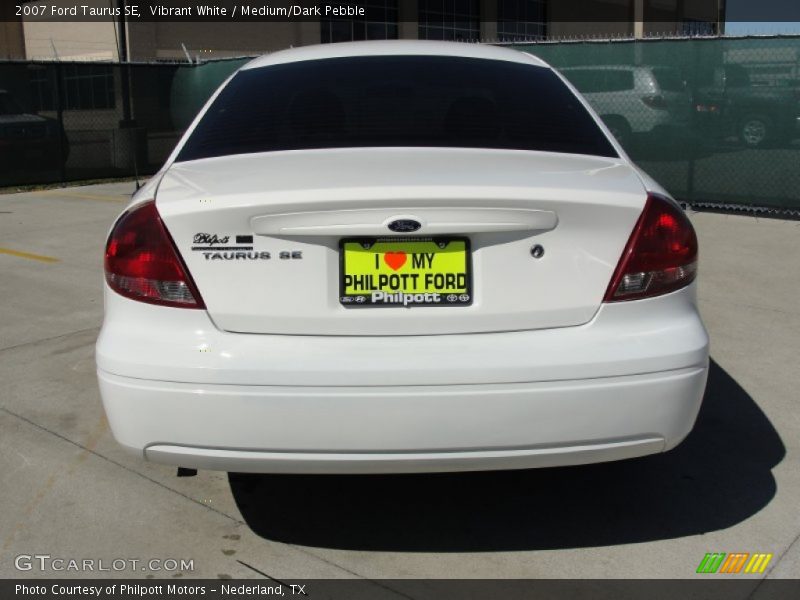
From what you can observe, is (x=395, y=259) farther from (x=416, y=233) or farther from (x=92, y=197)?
(x=92, y=197)

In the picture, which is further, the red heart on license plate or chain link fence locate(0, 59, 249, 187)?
chain link fence locate(0, 59, 249, 187)

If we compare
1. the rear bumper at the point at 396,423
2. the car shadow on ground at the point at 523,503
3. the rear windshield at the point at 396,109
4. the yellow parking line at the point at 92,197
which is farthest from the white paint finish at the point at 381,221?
the yellow parking line at the point at 92,197

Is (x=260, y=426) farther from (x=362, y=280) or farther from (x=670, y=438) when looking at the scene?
(x=670, y=438)

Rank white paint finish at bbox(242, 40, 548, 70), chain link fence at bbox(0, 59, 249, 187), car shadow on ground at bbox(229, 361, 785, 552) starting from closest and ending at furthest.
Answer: car shadow on ground at bbox(229, 361, 785, 552), white paint finish at bbox(242, 40, 548, 70), chain link fence at bbox(0, 59, 249, 187)

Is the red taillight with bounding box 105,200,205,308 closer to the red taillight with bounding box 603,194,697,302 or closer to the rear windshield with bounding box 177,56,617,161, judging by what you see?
the rear windshield with bounding box 177,56,617,161

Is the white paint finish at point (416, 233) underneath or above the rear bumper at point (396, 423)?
above

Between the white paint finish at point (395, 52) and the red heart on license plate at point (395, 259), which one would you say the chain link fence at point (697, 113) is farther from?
the red heart on license plate at point (395, 259)

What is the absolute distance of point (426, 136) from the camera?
3301 mm

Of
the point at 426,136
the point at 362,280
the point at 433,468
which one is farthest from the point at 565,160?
the point at 433,468

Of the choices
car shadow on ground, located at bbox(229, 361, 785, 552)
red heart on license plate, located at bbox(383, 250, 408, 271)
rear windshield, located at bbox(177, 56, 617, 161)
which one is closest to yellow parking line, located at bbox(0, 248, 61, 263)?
rear windshield, located at bbox(177, 56, 617, 161)

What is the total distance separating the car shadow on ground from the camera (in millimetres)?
3188

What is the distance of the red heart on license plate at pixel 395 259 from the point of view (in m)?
2.66

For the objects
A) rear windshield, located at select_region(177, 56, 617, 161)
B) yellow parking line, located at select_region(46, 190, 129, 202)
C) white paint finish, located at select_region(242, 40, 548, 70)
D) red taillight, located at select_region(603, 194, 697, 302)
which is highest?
white paint finish, located at select_region(242, 40, 548, 70)
